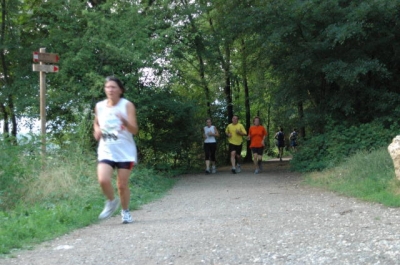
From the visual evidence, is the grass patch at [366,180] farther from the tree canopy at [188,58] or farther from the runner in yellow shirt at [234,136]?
the runner in yellow shirt at [234,136]

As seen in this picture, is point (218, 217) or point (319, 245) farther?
point (218, 217)

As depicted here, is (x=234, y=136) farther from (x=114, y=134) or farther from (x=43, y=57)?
(x=114, y=134)

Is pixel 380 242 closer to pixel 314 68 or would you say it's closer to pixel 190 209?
pixel 190 209

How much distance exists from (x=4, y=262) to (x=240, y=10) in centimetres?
1202

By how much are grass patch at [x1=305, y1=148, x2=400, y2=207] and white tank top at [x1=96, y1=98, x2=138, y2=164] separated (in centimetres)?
383

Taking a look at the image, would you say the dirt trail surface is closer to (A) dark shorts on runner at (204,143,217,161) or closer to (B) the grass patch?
(B) the grass patch

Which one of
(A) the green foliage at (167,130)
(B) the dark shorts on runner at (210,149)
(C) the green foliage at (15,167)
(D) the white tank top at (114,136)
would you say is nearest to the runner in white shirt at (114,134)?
(D) the white tank top at (114,136)

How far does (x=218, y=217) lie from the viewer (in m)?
6.72

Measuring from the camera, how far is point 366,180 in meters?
9.34

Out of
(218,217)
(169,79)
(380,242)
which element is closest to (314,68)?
(169,79)

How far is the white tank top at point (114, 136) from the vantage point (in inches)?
240

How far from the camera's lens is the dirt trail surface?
174 inches

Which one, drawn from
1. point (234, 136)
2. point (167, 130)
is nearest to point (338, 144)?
point (234, 136)

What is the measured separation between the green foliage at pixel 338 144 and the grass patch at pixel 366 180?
3.11 ft
